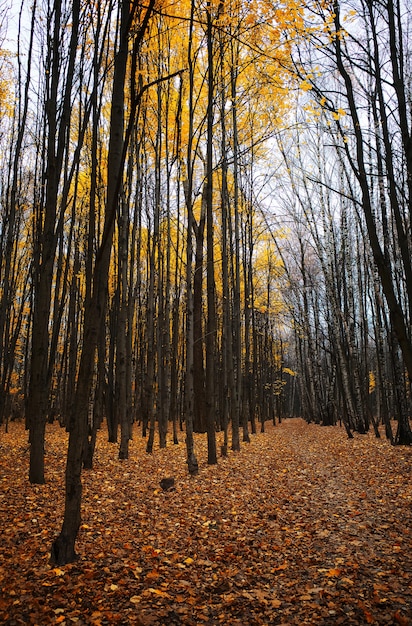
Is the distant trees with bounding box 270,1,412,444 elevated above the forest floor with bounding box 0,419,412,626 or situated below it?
above

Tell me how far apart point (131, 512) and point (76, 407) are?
2.29 meters

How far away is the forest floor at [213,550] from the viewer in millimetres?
2885

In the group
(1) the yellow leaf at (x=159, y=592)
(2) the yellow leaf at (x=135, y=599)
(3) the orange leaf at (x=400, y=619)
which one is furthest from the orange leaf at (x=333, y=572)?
(2) the yellow leaf at (x=135, y=599)

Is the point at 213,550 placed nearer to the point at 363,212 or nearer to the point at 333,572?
the point at 333,572

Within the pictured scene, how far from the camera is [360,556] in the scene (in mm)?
3729

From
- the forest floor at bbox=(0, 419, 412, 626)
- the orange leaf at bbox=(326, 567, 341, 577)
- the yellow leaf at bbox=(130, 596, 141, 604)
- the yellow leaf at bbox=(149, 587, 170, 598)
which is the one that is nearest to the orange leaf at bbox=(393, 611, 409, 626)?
the forest floor at bbox=(0, 419, 412, 626)

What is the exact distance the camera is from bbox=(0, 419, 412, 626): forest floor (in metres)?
2.88

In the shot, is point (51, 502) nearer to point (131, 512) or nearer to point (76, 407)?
point (131, 512)

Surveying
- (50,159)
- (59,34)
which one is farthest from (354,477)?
(59,34)

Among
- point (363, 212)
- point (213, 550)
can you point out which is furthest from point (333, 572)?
point (363, 212)

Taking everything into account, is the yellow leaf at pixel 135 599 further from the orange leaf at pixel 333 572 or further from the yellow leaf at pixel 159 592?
the orange leaf at pixel 333 572

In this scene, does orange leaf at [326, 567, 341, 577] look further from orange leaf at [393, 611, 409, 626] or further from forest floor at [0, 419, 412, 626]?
orange leaf at [393, 611, 409, 626]

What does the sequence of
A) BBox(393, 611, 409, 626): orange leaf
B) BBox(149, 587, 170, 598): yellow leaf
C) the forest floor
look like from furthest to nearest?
BBox(149, 587, 170, 598): yellow leaf → the forest floor → BBox(393, 611, 409, 626): orange leaf

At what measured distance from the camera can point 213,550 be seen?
162 inches
